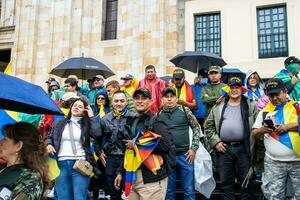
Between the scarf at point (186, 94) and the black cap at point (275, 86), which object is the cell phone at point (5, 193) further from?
the scarf at point (186, 94)

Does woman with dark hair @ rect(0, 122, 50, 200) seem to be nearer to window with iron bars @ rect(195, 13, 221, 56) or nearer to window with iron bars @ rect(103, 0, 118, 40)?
window with iron bars @ rect(195, 13, 221, 56)

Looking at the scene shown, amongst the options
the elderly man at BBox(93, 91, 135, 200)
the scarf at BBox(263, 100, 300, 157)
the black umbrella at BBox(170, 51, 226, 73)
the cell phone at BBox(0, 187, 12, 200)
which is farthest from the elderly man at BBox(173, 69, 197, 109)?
the cell phone at BBox(0, 187, 12, 200)

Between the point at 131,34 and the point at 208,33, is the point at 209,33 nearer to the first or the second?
the point at 208,33

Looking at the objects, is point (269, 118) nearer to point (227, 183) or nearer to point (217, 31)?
point (227, 183)

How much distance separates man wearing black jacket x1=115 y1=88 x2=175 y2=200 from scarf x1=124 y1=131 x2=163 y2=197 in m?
0.05


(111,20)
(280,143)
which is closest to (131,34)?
(111,20)

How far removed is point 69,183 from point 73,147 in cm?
56

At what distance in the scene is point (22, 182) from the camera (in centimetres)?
293

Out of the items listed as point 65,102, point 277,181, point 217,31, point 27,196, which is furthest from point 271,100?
point 217,31

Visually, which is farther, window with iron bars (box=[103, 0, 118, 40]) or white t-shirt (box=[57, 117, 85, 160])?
window with iron bars (box=[103, 0, 118, 40])

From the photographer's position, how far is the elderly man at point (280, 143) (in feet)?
17.6

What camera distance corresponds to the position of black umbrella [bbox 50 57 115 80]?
33.0ft

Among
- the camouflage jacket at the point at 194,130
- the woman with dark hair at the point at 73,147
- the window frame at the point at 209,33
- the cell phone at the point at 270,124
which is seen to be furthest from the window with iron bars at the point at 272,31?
the woman with dark hair at the point at 73,147

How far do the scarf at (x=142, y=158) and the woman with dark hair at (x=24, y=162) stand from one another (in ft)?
5.71
